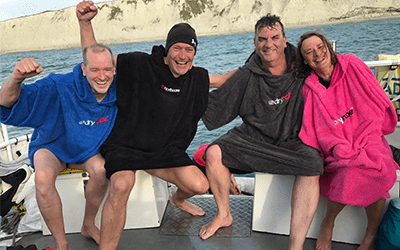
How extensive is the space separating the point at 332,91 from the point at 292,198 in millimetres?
752

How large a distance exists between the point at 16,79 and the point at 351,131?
2029 mm

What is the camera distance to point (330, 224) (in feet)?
7.06

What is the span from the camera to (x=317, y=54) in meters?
2.17

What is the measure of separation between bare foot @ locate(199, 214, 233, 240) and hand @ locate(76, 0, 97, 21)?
1.69 m

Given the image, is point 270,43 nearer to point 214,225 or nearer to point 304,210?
point 304,210

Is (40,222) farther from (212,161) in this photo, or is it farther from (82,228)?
(212,161)

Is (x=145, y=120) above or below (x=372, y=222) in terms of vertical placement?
above

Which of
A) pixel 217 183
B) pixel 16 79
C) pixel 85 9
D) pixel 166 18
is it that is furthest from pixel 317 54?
pixel 166 18

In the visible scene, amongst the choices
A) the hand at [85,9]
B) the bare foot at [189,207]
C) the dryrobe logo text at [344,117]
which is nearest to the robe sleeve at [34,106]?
the hand at [85,9]

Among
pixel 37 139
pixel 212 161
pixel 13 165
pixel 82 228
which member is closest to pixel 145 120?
pixel 212 161

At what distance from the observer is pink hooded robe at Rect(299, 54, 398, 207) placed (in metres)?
1.94

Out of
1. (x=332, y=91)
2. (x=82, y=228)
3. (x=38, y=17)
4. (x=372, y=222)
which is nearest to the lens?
(x=372, y=222)

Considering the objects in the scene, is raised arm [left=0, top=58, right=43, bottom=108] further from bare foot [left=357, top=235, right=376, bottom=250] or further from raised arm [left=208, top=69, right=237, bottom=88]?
bare foot [left=357, top=235, right=376, bottom=250]

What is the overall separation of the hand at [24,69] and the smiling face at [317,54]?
162cm
